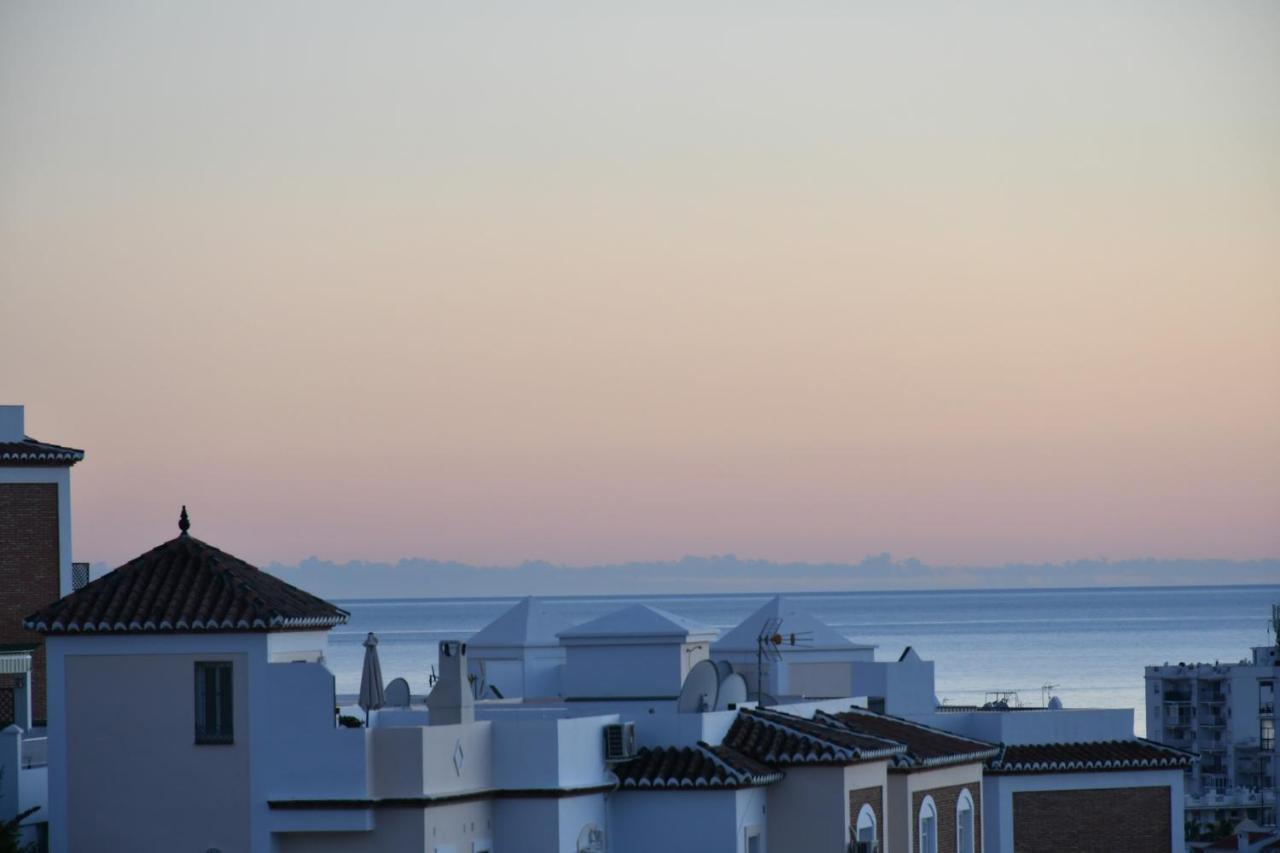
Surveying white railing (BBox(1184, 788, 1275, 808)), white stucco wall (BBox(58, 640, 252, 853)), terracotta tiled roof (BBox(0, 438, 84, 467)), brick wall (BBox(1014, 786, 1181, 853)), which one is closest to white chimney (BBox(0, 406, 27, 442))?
terracotta tiled roof (BBox(0, 438, 84, 467))

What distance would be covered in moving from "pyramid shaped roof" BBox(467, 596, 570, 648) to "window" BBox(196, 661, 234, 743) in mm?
20590

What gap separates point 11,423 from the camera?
142 feet

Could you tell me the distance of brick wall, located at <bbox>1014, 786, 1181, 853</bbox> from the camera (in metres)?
45.1

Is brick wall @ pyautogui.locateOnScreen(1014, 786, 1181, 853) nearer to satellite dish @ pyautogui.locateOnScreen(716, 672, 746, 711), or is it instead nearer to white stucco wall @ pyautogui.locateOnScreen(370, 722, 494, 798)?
satellite dish @ pyautogui.locateOnScreen(716, 672, 746, 711)

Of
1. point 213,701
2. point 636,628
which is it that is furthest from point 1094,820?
point 213,701

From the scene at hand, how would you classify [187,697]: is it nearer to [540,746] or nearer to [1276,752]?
[540,746]

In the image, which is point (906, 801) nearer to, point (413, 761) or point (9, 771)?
point (413, 761)

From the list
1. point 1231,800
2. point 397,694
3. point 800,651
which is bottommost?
point 1231,800

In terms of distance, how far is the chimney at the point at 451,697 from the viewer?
110ft

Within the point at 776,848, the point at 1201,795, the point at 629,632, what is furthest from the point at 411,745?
the point at 1201,795

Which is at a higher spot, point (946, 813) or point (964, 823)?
point (946, 813)

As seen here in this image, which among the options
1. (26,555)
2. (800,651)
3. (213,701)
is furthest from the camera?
(800,651)

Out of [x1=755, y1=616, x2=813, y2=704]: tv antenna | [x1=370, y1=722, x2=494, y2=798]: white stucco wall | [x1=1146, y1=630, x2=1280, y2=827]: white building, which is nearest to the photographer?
[x1=370, y1=722, x2=494, y2=798]: white stucco wall

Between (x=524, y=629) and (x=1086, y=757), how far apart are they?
13.8 m
